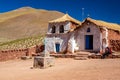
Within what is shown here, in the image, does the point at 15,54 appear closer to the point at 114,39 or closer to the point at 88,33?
the point at 88,33

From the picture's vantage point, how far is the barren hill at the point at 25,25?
312 feet

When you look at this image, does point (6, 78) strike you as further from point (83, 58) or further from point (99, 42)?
point (99, 42)

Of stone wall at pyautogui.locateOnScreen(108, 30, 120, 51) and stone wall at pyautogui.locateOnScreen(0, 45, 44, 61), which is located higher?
stone wall at pyautogui.locateOnScreen(108, 30, 120, 51)

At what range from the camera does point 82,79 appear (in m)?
19.9

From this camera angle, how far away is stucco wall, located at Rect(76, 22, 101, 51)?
38.6 m

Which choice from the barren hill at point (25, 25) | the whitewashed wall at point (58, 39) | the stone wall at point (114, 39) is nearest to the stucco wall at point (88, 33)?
the stone wall at point (114, 39)

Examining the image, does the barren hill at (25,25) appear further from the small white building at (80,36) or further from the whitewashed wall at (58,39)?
the small white building at (80,36)

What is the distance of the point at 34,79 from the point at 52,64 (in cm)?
751

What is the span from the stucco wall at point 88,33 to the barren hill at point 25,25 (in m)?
49.0

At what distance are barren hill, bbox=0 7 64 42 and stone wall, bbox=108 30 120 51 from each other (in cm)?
5119

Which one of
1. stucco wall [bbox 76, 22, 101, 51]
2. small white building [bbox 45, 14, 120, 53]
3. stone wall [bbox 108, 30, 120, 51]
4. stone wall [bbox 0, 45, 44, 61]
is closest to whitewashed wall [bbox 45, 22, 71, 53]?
small white building [bbox 45, 14, 120, 53]

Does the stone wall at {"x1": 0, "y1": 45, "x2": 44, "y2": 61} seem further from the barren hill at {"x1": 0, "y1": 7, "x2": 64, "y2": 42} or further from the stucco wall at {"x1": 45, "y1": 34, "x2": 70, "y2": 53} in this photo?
the barren hill at {"x1": 0, "y1": 7, "x2": 64, "y2": 42}

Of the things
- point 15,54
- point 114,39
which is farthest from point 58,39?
point 114,39

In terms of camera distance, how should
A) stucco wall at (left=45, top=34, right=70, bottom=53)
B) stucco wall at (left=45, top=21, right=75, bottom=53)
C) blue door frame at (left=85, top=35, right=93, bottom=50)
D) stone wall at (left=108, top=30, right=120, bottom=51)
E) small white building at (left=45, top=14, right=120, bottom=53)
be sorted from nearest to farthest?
stone wall at (left=108, top=30, right=120, bottom=51), small white building at (left=45, top=14, right=120, bottom=53), blue door frame at (left=85, top=35, right=93, bottom=50), stucco wall at (left=45, top=21, right=75, bottom=53), stucco wall at (left=45, top=34, right=70, bottom=53)
